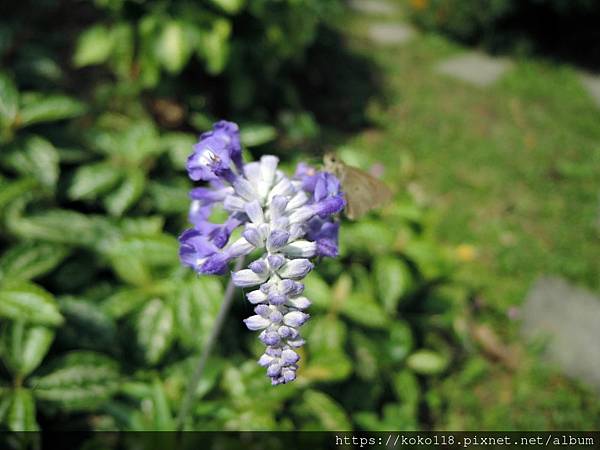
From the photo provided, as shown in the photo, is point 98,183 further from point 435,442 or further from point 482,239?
point 482,239

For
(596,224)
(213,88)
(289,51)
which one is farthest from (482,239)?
(213,88)

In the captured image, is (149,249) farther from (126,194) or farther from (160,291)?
(126,194)

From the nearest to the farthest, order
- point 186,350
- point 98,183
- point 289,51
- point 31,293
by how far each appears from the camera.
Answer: point 31,293 → point 186,350 → point 98,183 → point 289,51

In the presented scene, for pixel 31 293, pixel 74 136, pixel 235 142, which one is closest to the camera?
pixel 235 142

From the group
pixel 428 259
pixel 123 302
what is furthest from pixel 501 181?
pixel 123 302

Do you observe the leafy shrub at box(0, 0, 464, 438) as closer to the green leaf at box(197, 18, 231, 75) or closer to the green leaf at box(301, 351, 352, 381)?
the green leaf at box(301, 351, 352, 381)

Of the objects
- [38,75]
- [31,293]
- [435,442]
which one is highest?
[38,75]
